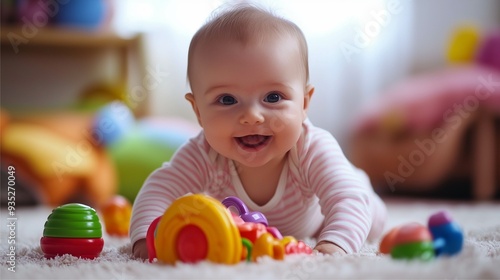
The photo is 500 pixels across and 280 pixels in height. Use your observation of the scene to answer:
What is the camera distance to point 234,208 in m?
0.95

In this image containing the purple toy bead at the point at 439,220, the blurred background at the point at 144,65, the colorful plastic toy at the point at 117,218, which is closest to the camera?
the purple toy bead at the point at 439,220

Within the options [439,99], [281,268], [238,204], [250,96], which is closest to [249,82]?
[250,96]

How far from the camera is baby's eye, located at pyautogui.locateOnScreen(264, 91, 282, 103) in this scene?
3.09 ft

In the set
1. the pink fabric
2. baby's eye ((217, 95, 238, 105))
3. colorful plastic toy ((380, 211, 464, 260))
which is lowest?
colorful plastic toy ((380, 211, 464, 260))

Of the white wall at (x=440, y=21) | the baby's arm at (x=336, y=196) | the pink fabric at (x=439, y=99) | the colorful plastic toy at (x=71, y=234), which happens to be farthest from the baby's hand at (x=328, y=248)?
the white wall at (x=440, y=21)

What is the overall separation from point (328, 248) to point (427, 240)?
174mm

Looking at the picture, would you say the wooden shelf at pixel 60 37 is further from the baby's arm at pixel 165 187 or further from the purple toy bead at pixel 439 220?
the purple toy bead at pixel 439 220

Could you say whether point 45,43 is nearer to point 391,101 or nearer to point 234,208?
point 391,101

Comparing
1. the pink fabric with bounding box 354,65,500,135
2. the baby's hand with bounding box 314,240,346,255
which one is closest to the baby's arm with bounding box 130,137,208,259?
the baby's hand with bounding box 314,240,346,255

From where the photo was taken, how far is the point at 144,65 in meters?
2.44

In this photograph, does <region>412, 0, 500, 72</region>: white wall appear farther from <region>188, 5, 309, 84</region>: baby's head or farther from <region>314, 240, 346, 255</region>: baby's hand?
<region>314, 240, 346, 255</region>: baby's hand

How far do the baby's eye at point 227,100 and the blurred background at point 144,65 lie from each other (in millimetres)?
1145

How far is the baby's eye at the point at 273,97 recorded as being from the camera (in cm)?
94

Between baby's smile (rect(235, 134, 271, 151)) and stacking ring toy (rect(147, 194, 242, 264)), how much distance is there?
200 mm
